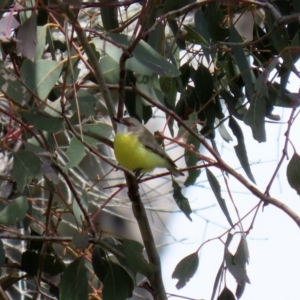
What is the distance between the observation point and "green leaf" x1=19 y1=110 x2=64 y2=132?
52.9 inches

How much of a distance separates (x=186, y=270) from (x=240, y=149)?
0.32 meters

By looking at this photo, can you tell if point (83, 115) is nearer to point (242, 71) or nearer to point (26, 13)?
point (26, 13)

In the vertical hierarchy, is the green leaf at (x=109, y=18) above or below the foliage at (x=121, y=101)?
above

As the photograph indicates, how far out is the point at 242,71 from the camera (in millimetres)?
1531

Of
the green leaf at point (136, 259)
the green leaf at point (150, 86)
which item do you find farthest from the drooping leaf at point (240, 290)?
the green leaf at point (150, 86)

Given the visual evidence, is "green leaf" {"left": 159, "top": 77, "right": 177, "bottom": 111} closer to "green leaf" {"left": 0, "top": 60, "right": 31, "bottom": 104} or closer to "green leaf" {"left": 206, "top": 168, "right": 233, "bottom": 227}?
"green leaf" {"left": 206, "top": 168, "right": 233, "bottom": 227}

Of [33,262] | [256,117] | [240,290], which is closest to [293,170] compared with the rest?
[256,117]

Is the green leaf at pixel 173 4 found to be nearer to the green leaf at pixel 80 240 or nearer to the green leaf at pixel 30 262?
the green leaf at pixel 80 240

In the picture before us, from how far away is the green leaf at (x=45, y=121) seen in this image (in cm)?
134

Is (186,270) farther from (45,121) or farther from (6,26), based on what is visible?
(6,26)

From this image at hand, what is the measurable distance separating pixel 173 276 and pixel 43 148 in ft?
1.39

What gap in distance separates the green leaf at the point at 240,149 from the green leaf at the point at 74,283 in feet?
1.41

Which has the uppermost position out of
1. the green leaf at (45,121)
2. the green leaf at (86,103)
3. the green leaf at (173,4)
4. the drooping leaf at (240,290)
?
the green leaf at (173,4)

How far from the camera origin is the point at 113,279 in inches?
59.2
